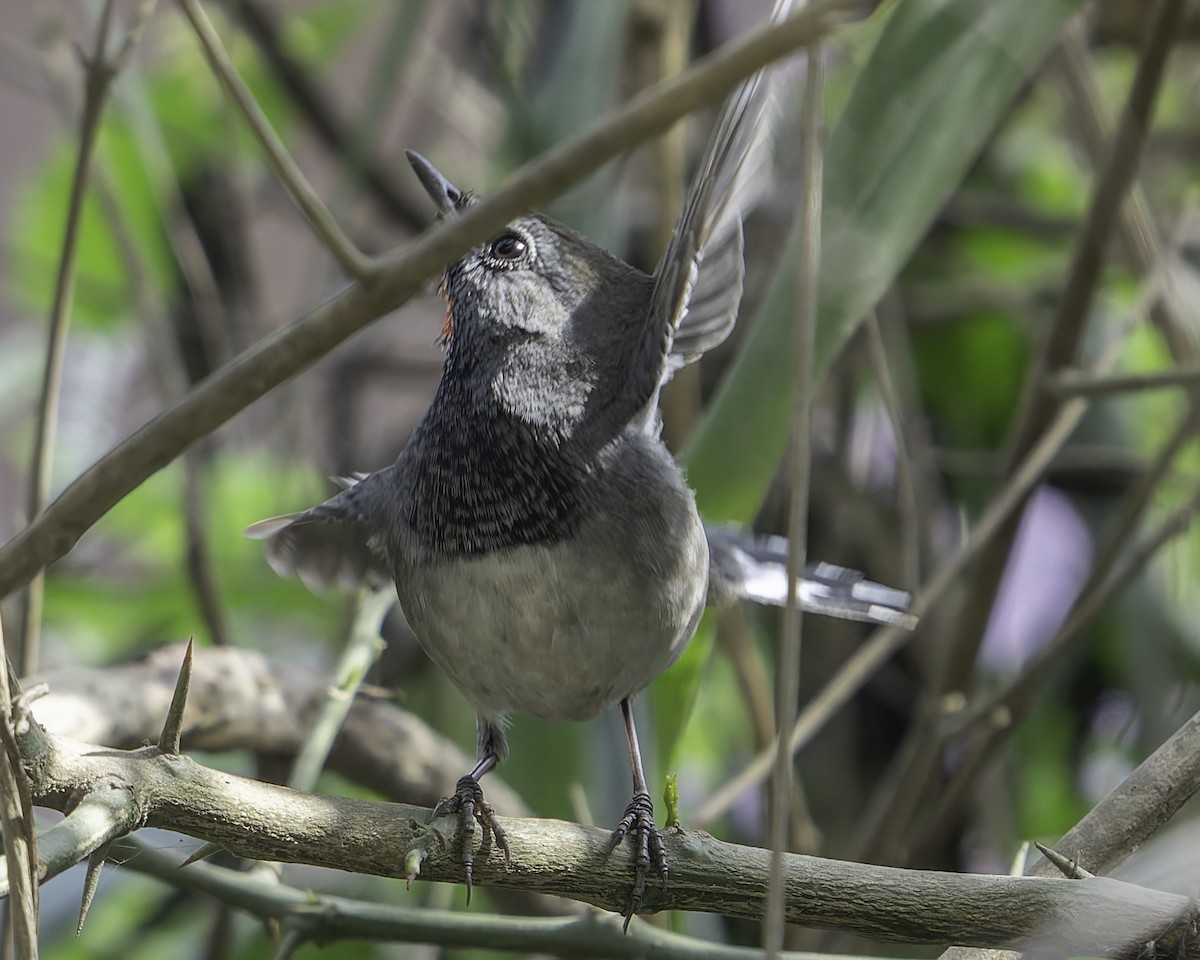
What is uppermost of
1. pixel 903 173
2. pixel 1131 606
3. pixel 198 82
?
pixel 198 82

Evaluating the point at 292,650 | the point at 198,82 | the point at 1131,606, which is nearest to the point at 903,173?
the point at 1131,606

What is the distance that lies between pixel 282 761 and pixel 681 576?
0.77m

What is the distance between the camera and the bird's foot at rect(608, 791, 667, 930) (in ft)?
3.19

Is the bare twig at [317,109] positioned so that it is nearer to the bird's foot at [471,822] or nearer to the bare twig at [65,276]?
the bare twig at [65,276]

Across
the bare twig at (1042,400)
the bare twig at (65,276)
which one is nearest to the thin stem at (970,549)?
the bare twig at (1042,400)

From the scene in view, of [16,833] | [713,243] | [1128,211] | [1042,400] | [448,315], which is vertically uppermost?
[1128,211]

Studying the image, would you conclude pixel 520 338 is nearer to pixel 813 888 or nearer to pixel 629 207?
pixel 813 888

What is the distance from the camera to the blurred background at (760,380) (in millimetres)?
1339

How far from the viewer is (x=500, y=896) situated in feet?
5.87

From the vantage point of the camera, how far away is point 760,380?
4.00 ft

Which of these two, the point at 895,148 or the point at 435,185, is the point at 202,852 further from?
the point at 895,148

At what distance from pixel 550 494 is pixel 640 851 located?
32 centimetres

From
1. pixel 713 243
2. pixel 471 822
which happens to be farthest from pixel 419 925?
pixel 713 243

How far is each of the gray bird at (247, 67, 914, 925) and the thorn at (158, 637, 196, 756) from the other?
263 millimetres
